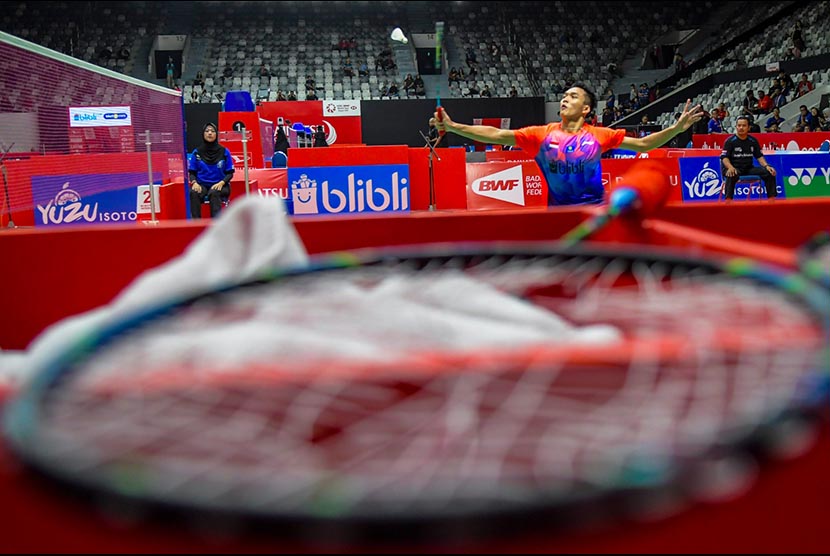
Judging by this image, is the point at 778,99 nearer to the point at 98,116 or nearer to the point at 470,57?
the point at 470,57

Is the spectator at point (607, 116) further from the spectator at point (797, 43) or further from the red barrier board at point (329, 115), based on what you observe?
the red barrier board at point (329, 115)

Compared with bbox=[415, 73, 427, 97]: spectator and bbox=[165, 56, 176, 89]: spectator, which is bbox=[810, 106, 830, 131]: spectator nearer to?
bbox=[415, 73, 427, 97]: spectator

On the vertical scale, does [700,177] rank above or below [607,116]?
below

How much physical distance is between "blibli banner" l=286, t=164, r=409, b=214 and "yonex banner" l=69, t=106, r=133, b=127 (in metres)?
1.96

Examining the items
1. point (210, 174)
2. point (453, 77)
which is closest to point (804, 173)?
point (210, 174)

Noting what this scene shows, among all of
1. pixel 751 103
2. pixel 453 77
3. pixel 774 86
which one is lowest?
pixel 751 103

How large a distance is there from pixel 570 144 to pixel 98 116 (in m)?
5.40

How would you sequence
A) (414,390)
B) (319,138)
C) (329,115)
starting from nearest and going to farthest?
(414,390) < (319,138) < (329,115)

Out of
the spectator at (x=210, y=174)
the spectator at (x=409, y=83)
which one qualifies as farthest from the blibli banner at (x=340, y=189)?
the spectator at (x=409, y=83)

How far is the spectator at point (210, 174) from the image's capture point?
9.99 meters

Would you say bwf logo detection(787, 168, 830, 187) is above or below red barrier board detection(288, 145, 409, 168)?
below

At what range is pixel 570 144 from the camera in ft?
16.8

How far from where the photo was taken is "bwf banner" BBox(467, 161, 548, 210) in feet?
33.8

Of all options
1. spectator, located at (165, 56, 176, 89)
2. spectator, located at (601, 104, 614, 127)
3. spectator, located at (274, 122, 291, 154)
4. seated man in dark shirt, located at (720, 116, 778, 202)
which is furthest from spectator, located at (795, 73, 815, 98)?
spectator, located at (165, 56, 176, 89)
